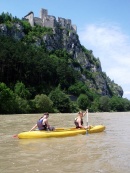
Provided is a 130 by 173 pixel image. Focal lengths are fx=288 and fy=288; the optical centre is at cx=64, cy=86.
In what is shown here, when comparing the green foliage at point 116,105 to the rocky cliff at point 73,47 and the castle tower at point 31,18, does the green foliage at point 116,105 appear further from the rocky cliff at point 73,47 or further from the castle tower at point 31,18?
the castle tower at point 31,18

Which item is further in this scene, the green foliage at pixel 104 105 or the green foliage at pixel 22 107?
the green foliage at pixel 104 105

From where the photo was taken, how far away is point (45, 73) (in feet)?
317

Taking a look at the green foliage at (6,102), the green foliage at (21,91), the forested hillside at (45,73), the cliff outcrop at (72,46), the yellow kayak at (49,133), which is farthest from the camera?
the cliff outcrop at (72,46)

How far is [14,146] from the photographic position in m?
14.4

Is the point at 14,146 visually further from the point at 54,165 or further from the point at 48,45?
the point at 48,45

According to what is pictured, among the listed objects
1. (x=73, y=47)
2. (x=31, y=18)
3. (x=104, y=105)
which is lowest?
(x=104, y=105)

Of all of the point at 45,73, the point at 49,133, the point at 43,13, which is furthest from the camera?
the point at 43,13

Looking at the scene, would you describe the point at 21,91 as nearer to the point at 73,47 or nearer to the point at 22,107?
the point at 22,107

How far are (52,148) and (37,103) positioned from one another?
54218 mm

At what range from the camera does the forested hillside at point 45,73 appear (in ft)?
227

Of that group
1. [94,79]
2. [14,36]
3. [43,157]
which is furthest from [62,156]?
[94,79]

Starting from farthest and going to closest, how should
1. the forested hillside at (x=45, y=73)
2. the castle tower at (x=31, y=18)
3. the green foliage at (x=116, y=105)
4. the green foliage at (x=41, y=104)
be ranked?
the castle tower at (x=31, y=18), the green foliage at (x=116, y=105), the forested hillside at (x=45, y=73), the green foliage at (x=41, y=104)

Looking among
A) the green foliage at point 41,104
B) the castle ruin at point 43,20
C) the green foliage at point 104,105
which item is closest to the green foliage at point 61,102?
the green foliage at point 41,104

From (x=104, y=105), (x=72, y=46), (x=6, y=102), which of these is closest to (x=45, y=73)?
(x=104, y=105)
